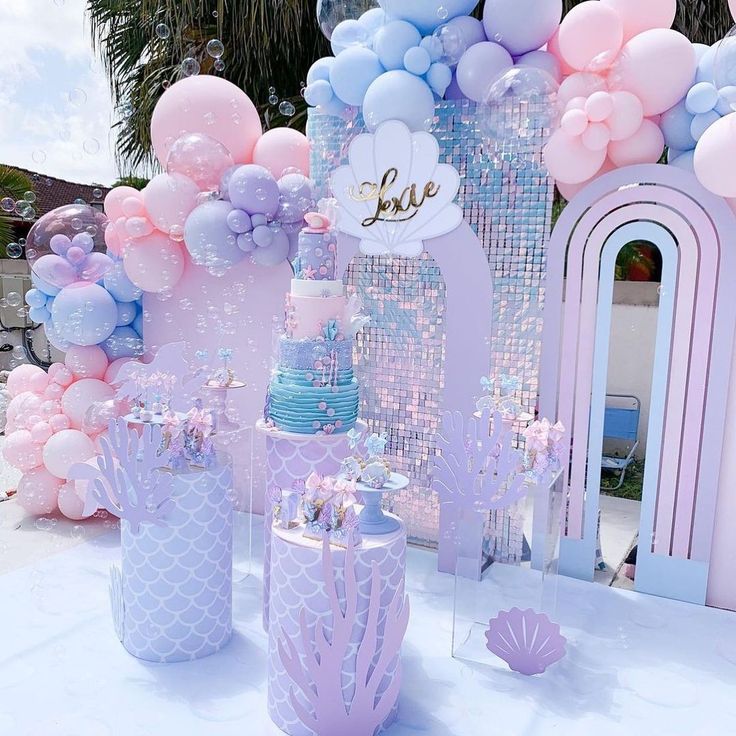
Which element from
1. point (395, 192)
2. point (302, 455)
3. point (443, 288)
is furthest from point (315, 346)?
point (395, 192)

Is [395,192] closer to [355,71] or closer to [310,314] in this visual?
[355,71]

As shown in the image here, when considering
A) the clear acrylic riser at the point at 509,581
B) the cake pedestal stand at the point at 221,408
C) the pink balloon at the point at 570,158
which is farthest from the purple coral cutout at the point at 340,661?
the pink balloon at the point at 570,158

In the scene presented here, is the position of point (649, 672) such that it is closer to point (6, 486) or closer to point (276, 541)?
point (276, 541)

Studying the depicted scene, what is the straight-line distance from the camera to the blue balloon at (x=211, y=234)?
149 inches

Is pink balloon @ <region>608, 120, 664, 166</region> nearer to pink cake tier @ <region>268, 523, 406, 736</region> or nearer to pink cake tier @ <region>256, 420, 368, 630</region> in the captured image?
pink cake tier @ <region>256, 420, 368, 630</region>

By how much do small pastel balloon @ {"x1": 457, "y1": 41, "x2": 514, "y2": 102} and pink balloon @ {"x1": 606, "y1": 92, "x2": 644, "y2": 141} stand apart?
508mm

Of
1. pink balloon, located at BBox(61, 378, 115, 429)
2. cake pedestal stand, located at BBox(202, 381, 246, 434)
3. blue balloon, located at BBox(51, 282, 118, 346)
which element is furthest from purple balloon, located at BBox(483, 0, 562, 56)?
pink balloon, located at BBox(61, 378, 115, 429)

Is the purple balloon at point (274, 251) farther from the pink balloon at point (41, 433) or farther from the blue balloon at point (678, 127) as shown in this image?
the blue balloon at point (678, 127)

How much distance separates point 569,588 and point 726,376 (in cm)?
127

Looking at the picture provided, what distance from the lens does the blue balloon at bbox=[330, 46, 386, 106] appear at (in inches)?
139

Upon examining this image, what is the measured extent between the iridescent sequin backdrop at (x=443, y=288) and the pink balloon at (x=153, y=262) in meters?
0.96

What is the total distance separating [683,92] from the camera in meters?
3.21

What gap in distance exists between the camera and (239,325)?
449cm

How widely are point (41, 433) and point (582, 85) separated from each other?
11.1ft
